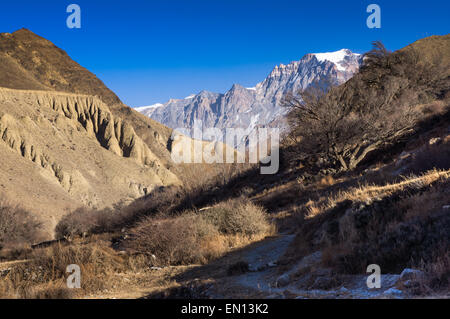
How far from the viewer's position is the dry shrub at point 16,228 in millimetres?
28250

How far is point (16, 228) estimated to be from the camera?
3025cm

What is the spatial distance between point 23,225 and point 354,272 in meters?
34.3

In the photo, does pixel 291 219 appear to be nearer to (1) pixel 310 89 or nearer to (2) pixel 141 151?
(1) pixel 310 89

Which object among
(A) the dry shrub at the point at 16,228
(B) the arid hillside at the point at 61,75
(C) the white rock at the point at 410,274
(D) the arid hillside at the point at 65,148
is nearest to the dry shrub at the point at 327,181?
(C) the white rock at the point at 410,274

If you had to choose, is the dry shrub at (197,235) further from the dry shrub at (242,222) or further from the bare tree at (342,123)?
the bare tree at (342,123)

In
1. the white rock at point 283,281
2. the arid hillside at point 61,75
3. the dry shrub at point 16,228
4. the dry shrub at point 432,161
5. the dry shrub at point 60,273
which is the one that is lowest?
the dry shrub at point 16,228

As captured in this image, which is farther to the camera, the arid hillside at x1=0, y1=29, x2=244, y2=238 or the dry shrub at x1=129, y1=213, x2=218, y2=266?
the arid hillside at x1=0, y1=29, x2=244, y2=238

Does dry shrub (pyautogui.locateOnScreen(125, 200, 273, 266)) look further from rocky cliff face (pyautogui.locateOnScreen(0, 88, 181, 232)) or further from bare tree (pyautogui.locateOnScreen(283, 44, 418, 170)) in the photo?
rocky cliff face (pyautogui.locateOnScreen(0, 88, 181, 232))

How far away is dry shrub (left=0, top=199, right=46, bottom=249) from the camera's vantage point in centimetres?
2825

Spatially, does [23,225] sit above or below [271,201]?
below
